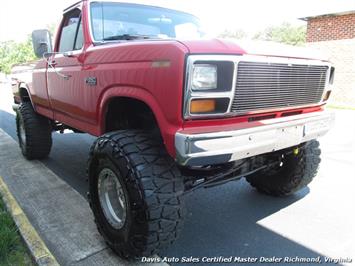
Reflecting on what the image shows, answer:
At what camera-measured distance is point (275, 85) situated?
2514 mm

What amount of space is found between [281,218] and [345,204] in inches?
33.2

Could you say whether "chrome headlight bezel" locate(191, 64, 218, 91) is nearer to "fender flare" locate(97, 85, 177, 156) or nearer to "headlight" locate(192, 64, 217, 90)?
"headlight" locate(192, 64, 217, 90)

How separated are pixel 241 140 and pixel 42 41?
9.88ft

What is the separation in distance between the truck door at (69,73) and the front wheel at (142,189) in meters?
0.97

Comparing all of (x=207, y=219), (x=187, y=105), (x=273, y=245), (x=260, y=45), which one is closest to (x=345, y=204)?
(x=273, y=245)

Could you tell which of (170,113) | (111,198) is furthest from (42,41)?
(170,113)

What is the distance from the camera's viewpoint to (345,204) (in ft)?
12.1

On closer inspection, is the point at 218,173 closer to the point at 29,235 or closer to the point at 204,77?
the point at 204,77

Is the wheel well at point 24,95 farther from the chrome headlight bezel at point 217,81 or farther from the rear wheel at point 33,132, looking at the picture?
the chrome headlight bezel at point 217,81

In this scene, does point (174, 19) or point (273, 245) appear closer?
point (273, 245)

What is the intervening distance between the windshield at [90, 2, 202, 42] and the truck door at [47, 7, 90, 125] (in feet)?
0.78

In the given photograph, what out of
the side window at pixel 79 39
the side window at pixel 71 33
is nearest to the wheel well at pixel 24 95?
the side window at pixel 71 33

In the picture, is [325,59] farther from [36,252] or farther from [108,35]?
[36,252]

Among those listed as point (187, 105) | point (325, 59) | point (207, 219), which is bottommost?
point (207, 219)
